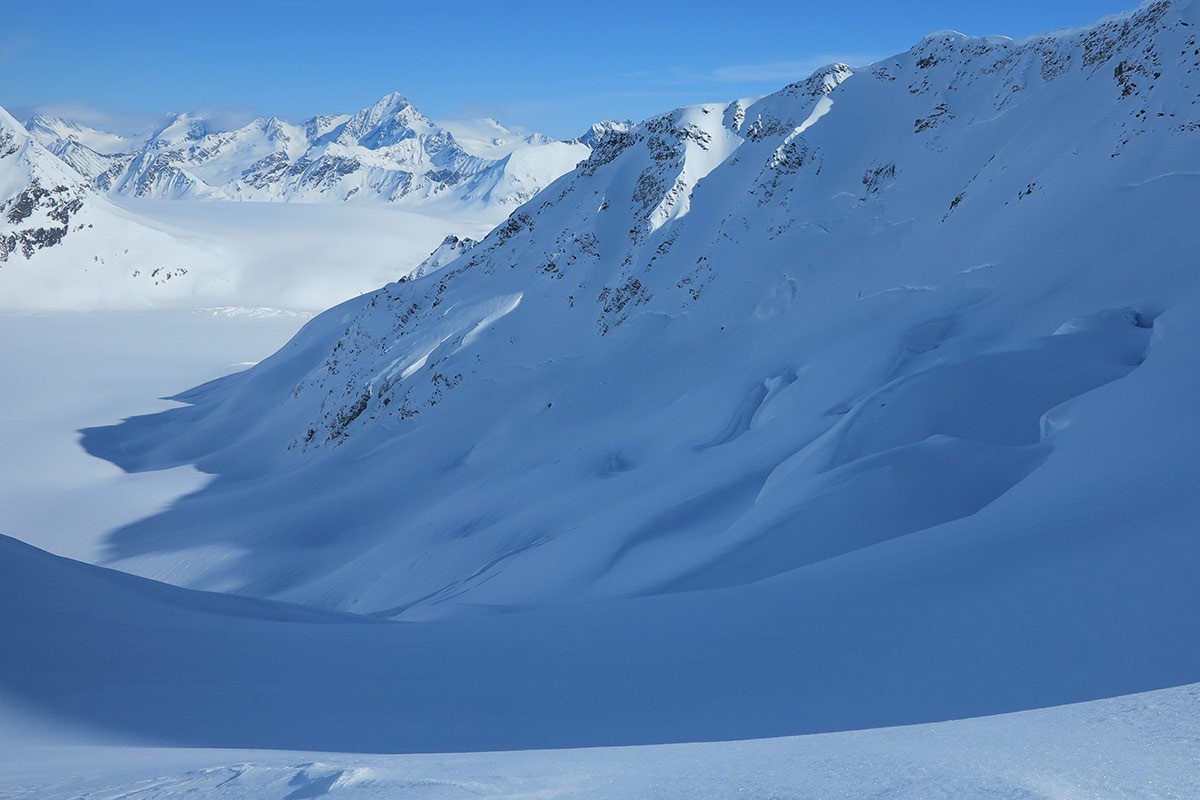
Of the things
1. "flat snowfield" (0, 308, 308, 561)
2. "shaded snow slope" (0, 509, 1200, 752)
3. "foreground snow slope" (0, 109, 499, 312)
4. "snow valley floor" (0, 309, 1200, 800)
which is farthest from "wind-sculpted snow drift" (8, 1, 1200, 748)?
"foreground snow slope" (0, 109, 499, 312)

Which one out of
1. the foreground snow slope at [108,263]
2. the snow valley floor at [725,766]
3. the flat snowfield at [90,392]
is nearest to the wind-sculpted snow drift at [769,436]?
the snow valley floor at [725,766]

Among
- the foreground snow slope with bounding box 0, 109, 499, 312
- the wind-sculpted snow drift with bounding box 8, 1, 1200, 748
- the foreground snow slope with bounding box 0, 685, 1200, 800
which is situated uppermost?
the foreground snow slope with bounding box 0, 109, 499, 312

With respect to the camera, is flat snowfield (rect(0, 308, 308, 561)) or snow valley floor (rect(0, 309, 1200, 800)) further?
flat snowfield (rect(0, 308, 308, 561))

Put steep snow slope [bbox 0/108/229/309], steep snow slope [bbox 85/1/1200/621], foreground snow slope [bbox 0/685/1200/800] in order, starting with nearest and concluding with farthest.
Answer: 1. foreground snow slope [bbox 0/685/1200/800]
2. steep snow slope [bbox 85/1/1200/621]
3. steep snow slope [bbox 0/108/229/309]

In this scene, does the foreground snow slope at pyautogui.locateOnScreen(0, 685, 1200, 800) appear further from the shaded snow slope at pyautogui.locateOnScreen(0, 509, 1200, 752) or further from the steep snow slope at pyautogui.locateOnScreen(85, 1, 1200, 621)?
the steep snow slope at pyautogui.locateOnScreen(85, 1, 1200, 621)

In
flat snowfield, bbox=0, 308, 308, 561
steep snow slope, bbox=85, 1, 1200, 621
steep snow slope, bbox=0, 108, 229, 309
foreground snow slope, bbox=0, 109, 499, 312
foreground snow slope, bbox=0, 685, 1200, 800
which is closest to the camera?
foreground snow slope, bbox=0, 685, 1200, 800

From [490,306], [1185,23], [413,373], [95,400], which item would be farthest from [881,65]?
[95,400]

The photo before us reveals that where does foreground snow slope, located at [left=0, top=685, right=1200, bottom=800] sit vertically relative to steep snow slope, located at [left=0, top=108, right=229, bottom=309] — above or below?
below
